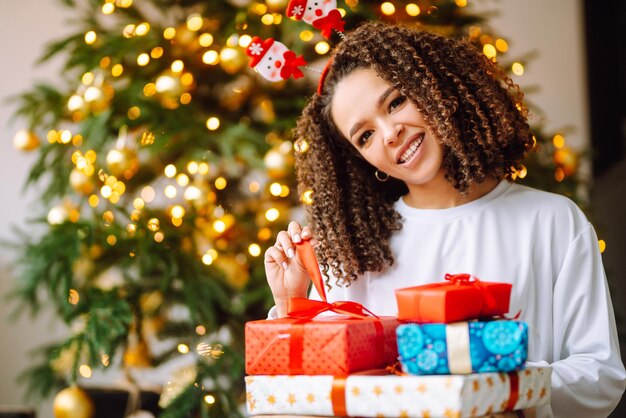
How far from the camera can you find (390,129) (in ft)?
4.09

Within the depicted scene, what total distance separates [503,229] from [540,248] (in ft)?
0.23

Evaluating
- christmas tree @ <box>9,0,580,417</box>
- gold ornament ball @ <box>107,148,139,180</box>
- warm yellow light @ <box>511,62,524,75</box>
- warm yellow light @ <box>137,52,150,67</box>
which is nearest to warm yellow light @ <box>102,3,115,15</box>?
christmas tree @ <box>9,0,580,417</box>

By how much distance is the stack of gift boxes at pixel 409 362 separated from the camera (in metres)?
0.85

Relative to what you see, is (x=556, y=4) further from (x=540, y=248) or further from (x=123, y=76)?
(x=540, y=248)

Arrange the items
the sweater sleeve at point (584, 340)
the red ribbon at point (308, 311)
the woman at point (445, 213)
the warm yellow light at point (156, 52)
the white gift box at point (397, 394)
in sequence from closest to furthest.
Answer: the white gift box at point (397, 394) < the red ribbon at point (308, 311) < the sweater sleeve at point (584, 340) < the woman at point (445, 213) < the warm yellow light at point (156, 52)

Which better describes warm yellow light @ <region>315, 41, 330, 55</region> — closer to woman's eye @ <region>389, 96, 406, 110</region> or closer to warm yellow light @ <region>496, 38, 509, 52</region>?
warm yellow light @ <region>496, 38, 509, 52</region>

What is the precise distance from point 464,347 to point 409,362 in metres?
0.07

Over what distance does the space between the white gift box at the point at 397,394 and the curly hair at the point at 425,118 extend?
46 cm

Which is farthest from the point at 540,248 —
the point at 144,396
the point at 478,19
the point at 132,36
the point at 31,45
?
the point at 31,45

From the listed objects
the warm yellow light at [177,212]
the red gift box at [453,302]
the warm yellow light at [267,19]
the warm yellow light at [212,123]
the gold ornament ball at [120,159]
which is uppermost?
the warm yellow light at [267,19]

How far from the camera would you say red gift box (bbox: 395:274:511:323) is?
0.87 metres

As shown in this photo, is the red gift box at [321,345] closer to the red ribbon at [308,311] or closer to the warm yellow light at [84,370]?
the red ribbon at [308,311]

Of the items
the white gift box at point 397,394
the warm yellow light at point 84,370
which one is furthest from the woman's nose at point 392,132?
the warm yellow light at point 84,370

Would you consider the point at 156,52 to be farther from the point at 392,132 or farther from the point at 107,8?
the point at 392,132
